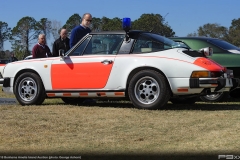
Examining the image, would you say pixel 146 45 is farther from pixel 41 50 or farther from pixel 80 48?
pixel 41 50

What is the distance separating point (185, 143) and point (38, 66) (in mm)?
4683

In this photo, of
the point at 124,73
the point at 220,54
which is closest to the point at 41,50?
the point at 124,73

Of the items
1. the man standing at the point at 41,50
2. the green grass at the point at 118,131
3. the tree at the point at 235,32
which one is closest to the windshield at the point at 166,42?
the green grass at the point at 118,131

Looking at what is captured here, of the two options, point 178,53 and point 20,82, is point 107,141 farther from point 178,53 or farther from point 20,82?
point 20,82

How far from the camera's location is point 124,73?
28.8 feet

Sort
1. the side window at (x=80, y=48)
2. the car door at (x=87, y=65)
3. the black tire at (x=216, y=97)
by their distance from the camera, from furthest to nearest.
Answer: the black tire at (x=216, y=97), the side window at (x=80, y=48), the car door at (x=87, y=65)

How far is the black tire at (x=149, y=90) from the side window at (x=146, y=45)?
469 mm

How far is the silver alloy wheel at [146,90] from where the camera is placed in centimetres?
851

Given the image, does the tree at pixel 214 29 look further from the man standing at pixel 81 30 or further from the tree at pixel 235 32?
the man standing at pixel 81 30

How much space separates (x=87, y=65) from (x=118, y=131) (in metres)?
2.84

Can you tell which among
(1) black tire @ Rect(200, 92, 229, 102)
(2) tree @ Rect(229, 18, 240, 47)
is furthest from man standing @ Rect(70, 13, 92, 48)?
(2) tree @ Rect(229, 18, 240, 47)

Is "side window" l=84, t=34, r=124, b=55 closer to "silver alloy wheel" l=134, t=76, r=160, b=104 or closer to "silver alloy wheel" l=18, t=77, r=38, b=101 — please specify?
"silver alloy wheel" l=134, t=76, r=160, b=104

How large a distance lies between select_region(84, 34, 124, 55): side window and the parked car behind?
162 cm

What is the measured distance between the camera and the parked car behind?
1027 cm
